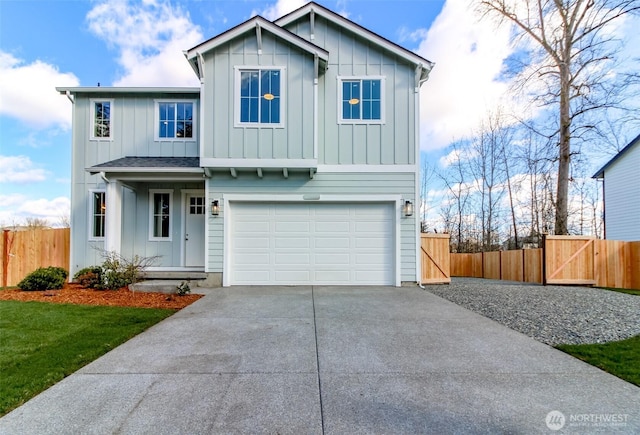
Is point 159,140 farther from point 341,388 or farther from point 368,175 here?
point 341,388

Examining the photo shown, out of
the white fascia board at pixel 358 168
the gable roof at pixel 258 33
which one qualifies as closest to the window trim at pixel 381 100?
the gable roof at pixel 258 33

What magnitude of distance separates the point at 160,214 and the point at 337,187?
548cm

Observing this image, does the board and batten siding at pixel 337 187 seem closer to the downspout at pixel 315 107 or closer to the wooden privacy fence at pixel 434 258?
the downspout at pixel 315 107

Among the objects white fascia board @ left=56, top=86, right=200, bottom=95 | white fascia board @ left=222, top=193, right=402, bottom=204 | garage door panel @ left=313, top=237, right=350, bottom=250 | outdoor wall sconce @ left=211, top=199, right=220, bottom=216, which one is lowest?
garage door panel @ left=313, top=237, right=350, bottom=250

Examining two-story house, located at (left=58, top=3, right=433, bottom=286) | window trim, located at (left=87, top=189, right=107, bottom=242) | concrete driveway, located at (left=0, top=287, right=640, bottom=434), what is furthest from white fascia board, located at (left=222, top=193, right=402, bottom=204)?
window trim, located at (left=87, top=189, right=107, bottom=242)

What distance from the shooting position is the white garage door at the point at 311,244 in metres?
8.89

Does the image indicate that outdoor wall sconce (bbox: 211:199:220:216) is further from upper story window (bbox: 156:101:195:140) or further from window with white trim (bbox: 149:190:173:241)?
upper story window (bbox: 156:101:195:140)

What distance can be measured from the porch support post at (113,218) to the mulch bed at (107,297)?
1.26 m

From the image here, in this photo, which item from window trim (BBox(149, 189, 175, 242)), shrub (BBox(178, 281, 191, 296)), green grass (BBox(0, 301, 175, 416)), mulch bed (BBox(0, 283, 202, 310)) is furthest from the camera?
window trim (BBox(149, 189, 175, 242))

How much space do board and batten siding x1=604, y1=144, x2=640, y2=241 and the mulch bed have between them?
67.5ft

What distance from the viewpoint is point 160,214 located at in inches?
396

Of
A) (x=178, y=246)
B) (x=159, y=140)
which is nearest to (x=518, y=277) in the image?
(x=178, y=246)

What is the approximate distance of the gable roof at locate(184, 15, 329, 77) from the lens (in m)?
8.30

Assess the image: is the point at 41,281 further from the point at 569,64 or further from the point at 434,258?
the point at 569,64
